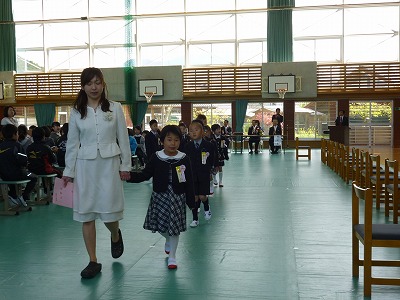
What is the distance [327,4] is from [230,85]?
531cm

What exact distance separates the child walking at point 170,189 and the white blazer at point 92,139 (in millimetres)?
379

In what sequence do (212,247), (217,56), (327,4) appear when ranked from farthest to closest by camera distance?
(217,56), (327,4), (212,247)

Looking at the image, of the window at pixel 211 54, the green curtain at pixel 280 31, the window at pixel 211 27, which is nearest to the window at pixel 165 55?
the window at pixel 211 54

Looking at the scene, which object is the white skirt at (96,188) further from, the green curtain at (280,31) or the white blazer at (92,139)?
the green curtain at (280,31)

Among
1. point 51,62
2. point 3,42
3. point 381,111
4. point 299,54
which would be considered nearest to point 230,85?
point 299,54

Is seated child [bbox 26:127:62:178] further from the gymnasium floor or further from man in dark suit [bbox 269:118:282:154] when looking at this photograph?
man in dark suit [bbox 269:118:282:154]

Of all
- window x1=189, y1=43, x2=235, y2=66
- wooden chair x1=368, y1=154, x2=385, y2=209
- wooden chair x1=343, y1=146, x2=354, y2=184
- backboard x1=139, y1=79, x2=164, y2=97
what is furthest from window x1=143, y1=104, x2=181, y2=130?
wooden chair x1=368, y1=154, x2=385, y2=209

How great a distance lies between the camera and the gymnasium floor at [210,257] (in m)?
3.32

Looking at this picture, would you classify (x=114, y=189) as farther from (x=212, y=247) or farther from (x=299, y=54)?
(x=299, y=54)

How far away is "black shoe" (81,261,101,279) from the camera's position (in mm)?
3582

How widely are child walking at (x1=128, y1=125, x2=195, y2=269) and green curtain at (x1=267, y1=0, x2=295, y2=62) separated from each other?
660 inches

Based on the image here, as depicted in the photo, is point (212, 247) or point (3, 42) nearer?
point (212, 247)

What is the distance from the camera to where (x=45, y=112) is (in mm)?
21609

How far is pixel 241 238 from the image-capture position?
4.86m
